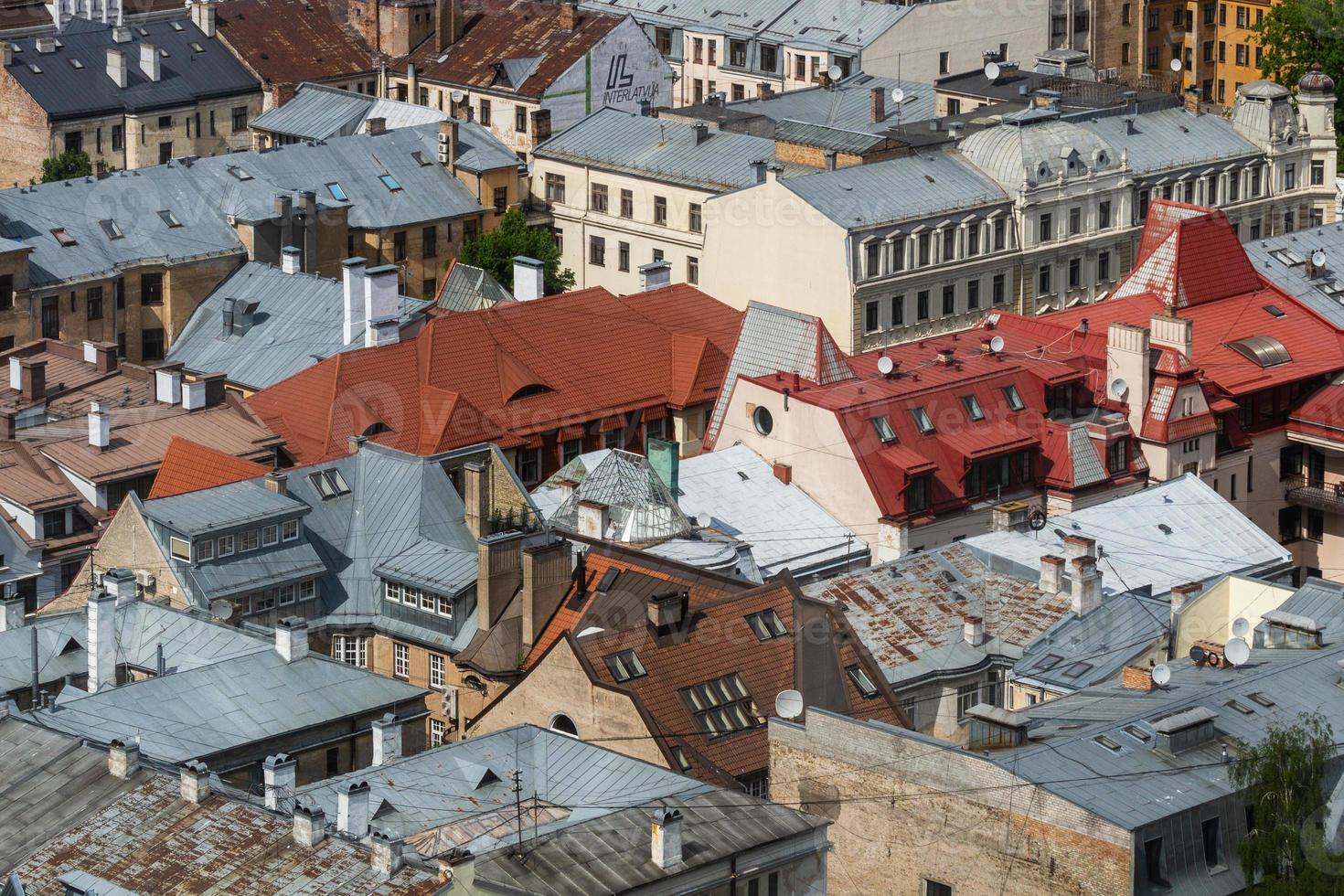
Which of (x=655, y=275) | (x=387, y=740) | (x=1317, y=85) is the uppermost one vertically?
(x=1317, y=85)

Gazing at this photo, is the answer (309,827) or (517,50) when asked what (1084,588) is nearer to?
(309,827)

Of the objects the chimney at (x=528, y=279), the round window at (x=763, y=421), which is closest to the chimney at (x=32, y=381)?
the chimney at (x=528, y=279)

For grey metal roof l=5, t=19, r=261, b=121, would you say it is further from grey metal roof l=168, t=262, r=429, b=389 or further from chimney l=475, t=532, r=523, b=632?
chimney l=475, t=532, r=523, b=632

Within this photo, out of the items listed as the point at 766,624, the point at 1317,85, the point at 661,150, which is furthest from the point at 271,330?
the point at 1317,85

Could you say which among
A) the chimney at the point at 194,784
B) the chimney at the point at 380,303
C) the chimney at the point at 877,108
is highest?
the chimney at the point at 877,108

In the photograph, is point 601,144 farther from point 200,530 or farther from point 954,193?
point 200,530

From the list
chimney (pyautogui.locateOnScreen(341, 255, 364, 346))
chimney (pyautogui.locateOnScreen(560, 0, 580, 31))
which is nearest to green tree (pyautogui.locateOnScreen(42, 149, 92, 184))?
chimney (pyautogui.locateOnScreen(560, 0, 580, 31))

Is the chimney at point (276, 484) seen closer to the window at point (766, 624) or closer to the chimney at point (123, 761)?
the window at point (766, 624)
